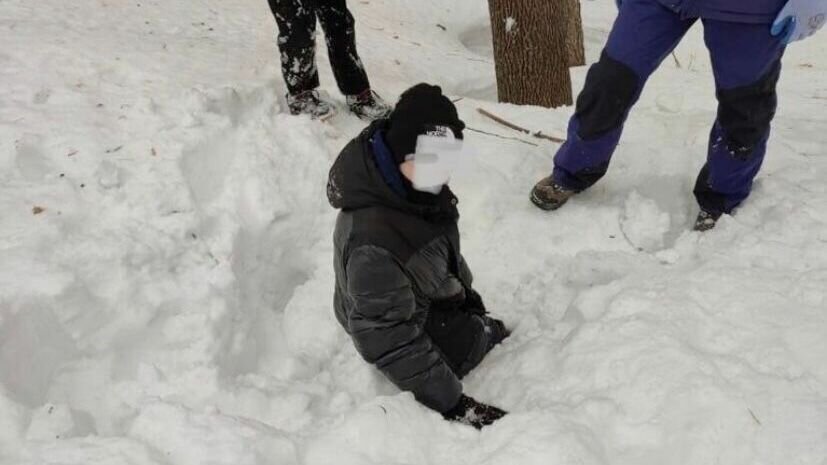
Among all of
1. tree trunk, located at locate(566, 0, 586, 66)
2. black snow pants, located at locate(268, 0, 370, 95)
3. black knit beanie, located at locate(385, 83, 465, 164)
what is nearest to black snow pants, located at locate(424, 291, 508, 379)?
black knit beanie, located at locate(385, 83, 465, 164)

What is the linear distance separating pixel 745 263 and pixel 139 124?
2752 mm

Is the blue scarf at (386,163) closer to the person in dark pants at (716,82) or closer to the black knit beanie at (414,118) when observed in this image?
the black knit beanie at (414,118)

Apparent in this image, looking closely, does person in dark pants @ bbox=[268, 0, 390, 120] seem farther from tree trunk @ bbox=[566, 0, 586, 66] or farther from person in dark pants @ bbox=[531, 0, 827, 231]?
tree trunk @ bbox=[566, 0, 586, 66]

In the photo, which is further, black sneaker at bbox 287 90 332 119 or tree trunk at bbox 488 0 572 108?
tree trunk at bbox 488 0 572 108

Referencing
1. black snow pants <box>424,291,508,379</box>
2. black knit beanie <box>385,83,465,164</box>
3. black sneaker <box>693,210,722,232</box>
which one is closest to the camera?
black knit beanie <box>385,83,465,164</box>

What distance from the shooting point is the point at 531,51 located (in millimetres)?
3980

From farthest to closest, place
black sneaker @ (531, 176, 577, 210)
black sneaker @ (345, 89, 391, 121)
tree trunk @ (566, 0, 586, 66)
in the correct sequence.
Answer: tree trunk @ (566, 0, 586, 66)
black sneaker @ (345, 89, 391, 121)
black sneaker @ (531, 176, 577, 210)

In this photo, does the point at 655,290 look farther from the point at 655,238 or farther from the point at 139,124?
the point at 139,124

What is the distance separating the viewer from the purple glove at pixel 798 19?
7.37ft

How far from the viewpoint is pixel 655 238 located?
2.94 metres

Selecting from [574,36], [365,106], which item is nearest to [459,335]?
[365,106]

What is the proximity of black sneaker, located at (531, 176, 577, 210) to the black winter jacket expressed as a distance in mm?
956

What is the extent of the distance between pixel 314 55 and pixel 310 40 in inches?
3.6

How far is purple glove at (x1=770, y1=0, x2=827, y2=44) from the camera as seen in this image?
2.25m
